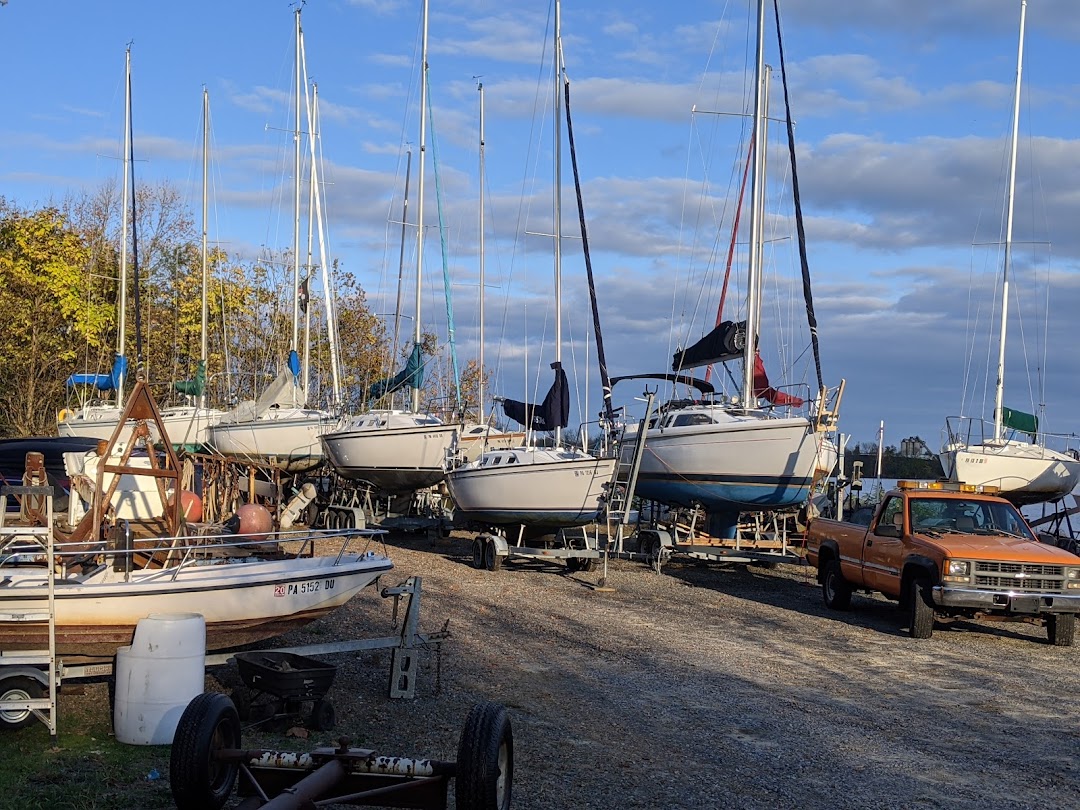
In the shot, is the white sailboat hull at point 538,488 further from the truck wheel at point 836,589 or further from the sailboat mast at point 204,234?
the sailboat mast at point 204,234

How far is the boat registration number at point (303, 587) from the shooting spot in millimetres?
10438

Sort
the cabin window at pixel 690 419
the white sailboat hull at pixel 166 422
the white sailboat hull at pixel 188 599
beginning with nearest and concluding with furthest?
the white sailboat hull at pixel 188 599, the cabin window at pixel 690 419, the white sailboat hull at pixel 166 422

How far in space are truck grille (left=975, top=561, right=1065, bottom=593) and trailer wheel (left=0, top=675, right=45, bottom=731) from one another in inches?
412

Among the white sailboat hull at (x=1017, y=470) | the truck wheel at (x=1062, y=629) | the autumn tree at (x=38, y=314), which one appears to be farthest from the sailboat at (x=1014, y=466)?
the autumn tree at (x=38, y=314)

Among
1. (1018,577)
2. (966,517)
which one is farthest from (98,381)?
(1018,577)

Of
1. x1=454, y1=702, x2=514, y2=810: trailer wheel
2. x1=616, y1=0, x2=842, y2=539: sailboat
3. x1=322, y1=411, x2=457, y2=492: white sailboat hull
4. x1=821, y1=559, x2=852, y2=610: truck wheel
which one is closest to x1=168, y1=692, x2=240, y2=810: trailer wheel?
x1=454, y1=702, x2=514, y2=810: trailer wheel

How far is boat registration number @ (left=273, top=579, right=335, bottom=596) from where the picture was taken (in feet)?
34.2

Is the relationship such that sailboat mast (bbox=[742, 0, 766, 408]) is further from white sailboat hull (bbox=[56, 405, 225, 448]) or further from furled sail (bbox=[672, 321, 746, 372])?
white sailboat hull (bbox=[56, 405, 225, 448])

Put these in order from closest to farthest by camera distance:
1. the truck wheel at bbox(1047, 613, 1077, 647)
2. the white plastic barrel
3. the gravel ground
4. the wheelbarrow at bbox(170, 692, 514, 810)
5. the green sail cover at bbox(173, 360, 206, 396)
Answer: the wheelbarrow at bbox(170, 692, 514, 810) → the gravel ground → the white plastic barrel → the truck wheel at bbox(1047, 613, 1077, 647) → the green sail cover at bbox(173, 360, 206, 396)

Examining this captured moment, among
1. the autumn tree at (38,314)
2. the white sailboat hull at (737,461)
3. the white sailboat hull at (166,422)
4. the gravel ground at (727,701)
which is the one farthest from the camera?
the autumn tree at (38,314)

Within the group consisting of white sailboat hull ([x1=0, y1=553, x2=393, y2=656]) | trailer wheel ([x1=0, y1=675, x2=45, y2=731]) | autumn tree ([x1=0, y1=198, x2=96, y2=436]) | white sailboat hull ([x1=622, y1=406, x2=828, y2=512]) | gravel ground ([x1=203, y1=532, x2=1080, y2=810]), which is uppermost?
autumn tree ([x1=0, y1=198, x2=96, y2=436])

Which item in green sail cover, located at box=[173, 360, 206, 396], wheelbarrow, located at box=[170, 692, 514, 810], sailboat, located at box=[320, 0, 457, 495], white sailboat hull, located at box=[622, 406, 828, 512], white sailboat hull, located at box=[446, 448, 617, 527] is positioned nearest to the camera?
wheelbarrow, located at box=[170, 692, 514, 810]

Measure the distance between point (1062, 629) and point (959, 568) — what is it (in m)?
1.67

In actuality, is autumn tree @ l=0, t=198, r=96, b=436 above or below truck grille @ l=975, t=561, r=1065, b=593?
above
